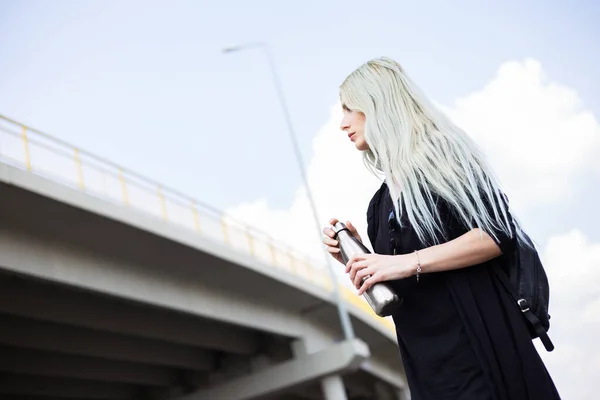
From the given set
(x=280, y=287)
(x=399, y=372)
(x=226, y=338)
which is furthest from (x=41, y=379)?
(x=399, y=372)

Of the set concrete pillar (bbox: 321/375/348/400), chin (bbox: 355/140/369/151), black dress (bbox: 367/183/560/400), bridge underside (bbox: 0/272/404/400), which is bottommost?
black dress (bbox: 367/183/560/400)

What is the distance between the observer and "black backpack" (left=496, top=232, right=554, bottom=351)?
2203 mm

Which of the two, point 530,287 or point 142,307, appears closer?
point 530,287

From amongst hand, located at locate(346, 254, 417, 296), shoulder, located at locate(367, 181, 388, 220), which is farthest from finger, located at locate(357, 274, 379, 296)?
shoulder, located at locate(367, 181, 388, 220)

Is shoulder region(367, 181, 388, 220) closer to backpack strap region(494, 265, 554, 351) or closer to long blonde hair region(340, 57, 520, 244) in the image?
long blonde hair region(340, 57, 520, 244)

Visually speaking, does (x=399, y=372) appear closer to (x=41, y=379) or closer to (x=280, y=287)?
(x=280, y=287)

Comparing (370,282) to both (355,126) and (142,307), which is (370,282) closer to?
(355,126)

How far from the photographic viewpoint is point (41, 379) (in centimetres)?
2212

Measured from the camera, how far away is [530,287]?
7.26 ft

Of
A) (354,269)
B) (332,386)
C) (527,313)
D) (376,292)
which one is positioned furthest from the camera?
(332,386)

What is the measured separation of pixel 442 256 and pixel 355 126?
0.54 m

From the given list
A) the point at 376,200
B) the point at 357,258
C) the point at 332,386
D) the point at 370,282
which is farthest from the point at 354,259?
the point at 332,386

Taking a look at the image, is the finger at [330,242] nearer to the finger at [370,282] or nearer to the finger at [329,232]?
the finger at [329,232]

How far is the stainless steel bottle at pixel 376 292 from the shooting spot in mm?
2293
